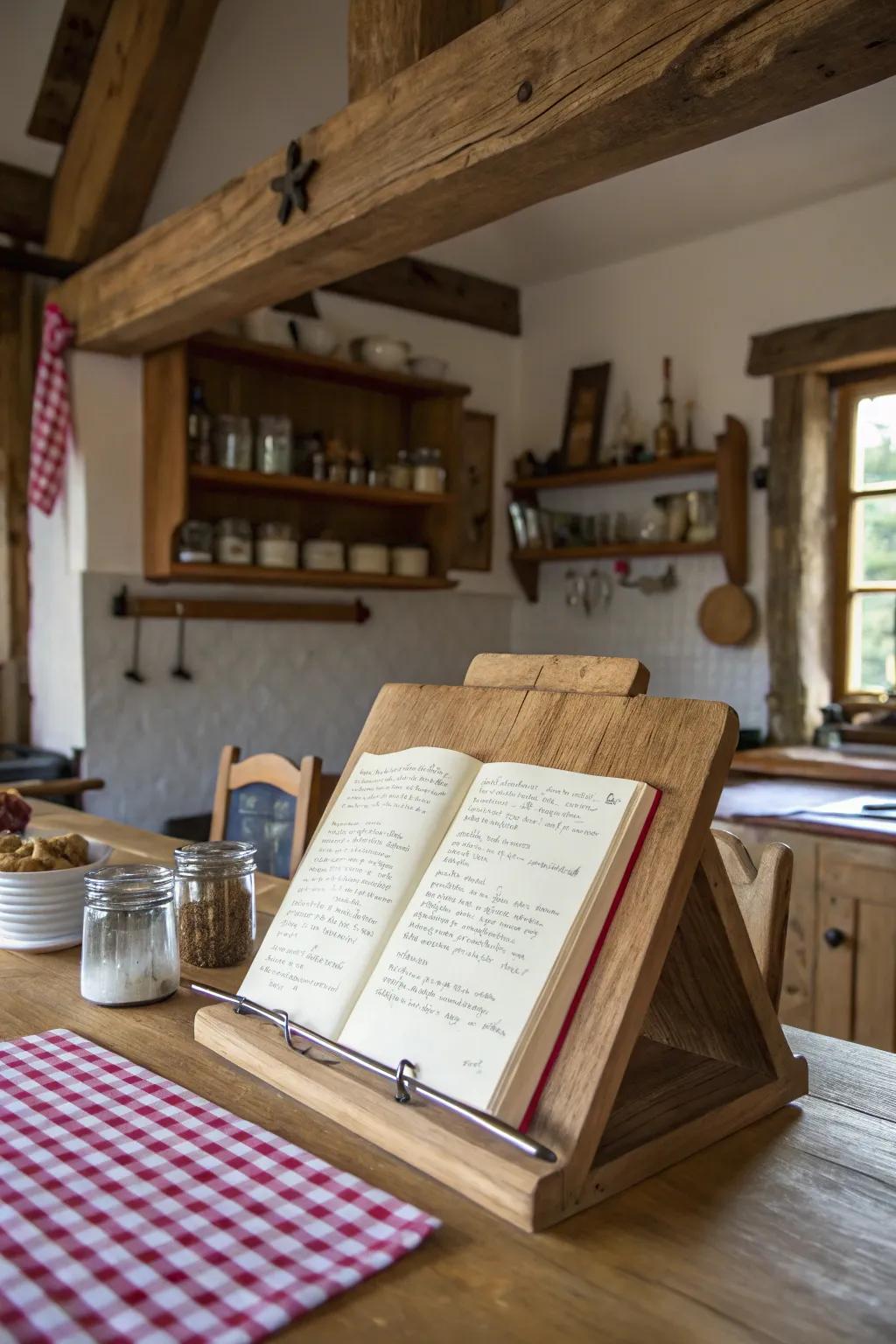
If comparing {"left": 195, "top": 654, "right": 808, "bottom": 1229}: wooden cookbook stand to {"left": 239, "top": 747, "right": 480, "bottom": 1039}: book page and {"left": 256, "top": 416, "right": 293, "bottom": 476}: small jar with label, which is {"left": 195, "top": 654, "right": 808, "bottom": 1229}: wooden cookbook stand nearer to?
{"left": 239, "top": 747, "right": 480, "bottom": 1039}: book page

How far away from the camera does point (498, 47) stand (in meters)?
1.83

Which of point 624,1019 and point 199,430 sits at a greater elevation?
point 199,430

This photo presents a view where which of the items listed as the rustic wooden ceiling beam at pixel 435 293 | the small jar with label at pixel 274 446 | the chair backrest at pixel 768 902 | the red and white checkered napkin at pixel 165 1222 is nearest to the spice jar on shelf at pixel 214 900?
the red and white checkered napkin at pixel 165 1222

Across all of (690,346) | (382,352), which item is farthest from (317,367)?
(690,346)

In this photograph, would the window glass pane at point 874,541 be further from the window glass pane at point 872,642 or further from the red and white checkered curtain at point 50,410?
the red and white checkered curtain at point 50,410

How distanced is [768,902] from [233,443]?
2797 mm

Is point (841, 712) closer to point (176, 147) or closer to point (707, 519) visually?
point (707, 519)

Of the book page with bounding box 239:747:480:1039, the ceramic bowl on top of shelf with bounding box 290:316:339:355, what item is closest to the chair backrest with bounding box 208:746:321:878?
the book page with bounding box 239:747:480:1039

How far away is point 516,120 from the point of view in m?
1.81

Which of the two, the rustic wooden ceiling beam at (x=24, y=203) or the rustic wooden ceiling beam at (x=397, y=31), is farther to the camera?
the rustic wooden ceiling beam at (x=24, y=203)

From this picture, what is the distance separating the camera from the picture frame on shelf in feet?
14.1

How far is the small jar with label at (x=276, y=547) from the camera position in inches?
141

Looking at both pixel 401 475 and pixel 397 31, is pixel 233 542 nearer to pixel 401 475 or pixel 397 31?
pixel 401 475

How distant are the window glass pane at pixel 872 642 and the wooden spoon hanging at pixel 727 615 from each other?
0.34 m
